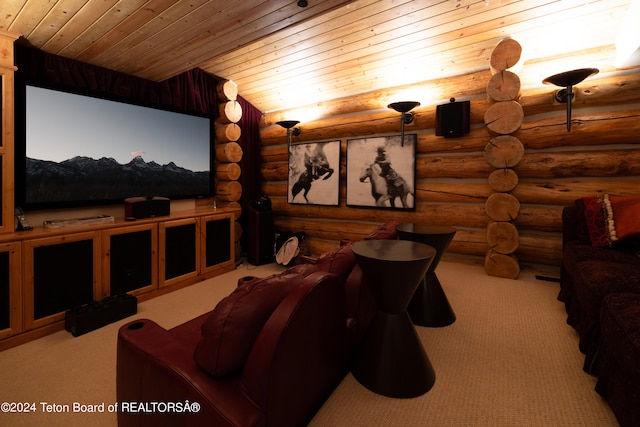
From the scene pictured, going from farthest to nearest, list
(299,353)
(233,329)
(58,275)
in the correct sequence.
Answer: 1. (58,275)
2. (299,353)
3. (233,329)

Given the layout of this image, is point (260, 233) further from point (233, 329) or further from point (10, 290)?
point (233, 329)

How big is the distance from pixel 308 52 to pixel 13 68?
2725 millimetres

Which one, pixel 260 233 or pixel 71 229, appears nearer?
pixel 71 229

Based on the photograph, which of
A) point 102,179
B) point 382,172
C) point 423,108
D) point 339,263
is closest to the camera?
point 339,263

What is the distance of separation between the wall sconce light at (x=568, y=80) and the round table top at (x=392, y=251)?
231 cm

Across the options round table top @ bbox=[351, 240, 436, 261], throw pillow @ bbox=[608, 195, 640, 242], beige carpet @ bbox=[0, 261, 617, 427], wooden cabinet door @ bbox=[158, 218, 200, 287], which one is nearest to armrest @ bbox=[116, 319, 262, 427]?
beige carpet @ bbox=[0, 261, 617, 427]

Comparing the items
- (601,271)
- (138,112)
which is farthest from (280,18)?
(601,271)

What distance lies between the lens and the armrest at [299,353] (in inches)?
40.7

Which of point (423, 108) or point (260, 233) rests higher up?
point (423, 108)

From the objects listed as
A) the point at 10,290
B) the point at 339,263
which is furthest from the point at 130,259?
the point at 339,263

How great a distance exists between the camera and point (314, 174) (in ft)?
15.5

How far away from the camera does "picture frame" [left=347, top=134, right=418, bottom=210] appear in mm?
4008

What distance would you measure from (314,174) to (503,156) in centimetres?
251

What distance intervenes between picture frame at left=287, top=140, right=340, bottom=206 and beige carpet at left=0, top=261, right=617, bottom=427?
7.89ft
